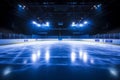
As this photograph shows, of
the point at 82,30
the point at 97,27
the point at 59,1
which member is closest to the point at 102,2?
the point at 59,1

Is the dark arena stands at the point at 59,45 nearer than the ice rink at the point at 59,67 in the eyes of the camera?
No

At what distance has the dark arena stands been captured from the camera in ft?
15.4

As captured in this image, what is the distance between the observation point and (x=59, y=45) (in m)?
21.3

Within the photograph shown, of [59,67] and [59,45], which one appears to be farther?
[59,45]

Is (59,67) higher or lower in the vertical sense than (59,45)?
lower

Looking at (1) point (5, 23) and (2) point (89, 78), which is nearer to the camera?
(2) point (89, 78)

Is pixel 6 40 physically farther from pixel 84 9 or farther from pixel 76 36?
pixel 76 36

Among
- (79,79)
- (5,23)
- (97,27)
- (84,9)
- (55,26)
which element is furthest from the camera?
(55,26)

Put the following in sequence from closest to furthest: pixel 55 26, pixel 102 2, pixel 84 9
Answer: pixel 102 2, pixel 84 9, pixel 55 26

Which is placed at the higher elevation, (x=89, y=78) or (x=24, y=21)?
(x=24, y=21)

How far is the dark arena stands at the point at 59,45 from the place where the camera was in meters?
4.70

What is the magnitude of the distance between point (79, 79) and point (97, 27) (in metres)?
35.4

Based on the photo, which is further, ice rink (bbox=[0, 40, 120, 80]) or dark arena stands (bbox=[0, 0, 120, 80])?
dark arena stands (bbox=[0, 0, 120, 80])

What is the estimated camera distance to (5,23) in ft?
83.2
